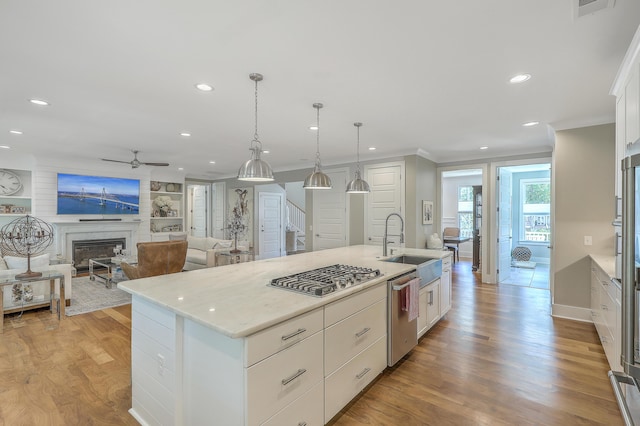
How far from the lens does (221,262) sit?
20.7 feet

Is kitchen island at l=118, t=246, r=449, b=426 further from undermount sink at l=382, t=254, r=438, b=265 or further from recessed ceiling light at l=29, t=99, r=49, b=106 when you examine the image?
recessed ceiling light at l=29, t=99, r=49, b=106

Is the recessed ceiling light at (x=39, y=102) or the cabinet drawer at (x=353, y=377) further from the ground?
the recessed ceiling light at (x=39, y=102)

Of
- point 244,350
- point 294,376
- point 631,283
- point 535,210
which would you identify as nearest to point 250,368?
point 244,350

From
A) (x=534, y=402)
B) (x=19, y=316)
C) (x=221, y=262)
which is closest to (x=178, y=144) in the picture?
(x=221, y=262)

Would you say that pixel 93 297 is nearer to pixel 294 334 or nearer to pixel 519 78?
pixel 294 334

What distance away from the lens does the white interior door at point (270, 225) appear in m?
8.66

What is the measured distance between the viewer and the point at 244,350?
139 centimetres

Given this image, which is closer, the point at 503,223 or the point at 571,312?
the point at 571,312

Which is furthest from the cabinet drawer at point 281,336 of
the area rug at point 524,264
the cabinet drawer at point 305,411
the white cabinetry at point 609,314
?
the area rug at point 524,264

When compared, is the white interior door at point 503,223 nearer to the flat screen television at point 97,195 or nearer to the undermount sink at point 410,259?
the undermount sink at point 410,259

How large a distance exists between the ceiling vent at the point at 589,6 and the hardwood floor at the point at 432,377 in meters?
2.55

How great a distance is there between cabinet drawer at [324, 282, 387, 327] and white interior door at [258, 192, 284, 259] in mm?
6531

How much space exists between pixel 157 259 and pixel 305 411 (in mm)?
3576

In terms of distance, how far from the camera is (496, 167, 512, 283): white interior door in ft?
Result: 19.3
